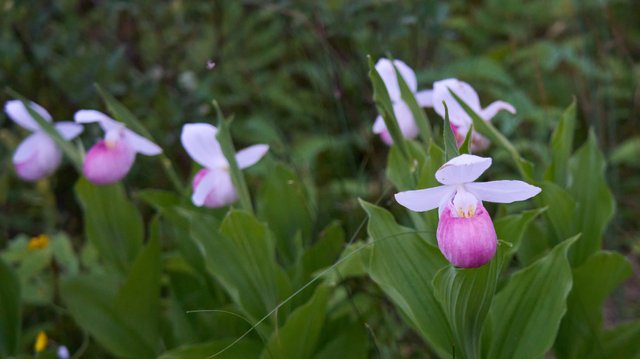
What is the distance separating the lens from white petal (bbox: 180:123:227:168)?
1.08 meters

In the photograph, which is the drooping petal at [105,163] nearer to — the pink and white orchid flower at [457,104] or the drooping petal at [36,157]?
the drooping petal at [36,157]

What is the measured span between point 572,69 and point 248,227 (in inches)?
62.1

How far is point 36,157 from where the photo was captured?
1202mm

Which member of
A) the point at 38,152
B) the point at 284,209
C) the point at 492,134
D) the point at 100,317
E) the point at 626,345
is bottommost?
the point at 100,317

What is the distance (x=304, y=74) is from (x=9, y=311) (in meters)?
1.64

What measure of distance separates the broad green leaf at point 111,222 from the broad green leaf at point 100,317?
2.9 inches

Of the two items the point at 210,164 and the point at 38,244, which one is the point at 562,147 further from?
the point at 38,244

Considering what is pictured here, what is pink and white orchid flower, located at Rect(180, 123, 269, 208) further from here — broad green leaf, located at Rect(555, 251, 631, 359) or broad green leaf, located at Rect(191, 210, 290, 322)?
broad green leaf, located at Rect(555, 251, 631, 359)

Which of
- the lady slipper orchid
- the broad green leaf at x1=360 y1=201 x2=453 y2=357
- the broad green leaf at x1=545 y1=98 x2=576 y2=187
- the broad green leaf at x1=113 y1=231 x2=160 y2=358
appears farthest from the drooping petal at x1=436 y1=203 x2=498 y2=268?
the broad green leaf at x1=113 y1=231 x2=160 y2=358

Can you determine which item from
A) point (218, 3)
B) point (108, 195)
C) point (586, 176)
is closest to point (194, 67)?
point (218, 3)

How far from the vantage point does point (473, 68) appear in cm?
208

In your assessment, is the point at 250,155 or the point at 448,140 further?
the point at 250,155

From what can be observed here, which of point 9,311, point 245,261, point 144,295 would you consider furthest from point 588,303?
point 9,311

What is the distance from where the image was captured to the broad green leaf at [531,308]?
901 mm
